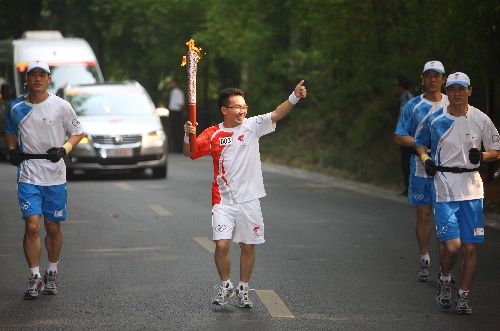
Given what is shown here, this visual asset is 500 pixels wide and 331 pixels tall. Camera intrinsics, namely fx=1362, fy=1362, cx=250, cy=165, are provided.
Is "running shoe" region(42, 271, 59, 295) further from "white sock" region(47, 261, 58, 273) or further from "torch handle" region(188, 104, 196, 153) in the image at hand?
"torch handle" region(188, 104, 196, 153)

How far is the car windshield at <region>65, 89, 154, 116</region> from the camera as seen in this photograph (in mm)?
26250

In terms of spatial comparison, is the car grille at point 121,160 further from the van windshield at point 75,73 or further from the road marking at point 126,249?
the road marking at point 126,249

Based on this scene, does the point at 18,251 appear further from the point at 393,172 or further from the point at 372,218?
the point at 393,172

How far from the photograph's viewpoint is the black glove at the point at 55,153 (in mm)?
10555

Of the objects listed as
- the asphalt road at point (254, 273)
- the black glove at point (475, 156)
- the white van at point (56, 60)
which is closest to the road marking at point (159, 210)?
the asphalt road at point (254, 273)

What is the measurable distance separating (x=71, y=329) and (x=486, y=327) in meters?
2.76

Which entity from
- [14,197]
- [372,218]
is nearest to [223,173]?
[372,218]

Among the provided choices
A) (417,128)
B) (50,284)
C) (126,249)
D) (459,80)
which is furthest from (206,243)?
(459,80)

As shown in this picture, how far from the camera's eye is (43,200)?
10805mm

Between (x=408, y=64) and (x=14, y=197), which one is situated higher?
(x=408, y=64)

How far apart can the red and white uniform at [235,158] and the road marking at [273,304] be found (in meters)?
→ 0.82

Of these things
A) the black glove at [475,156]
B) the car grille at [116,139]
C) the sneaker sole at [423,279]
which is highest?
the black glove at [475,156]

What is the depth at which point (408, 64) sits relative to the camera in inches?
932

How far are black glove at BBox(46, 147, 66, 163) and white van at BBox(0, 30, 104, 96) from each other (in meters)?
20.9
